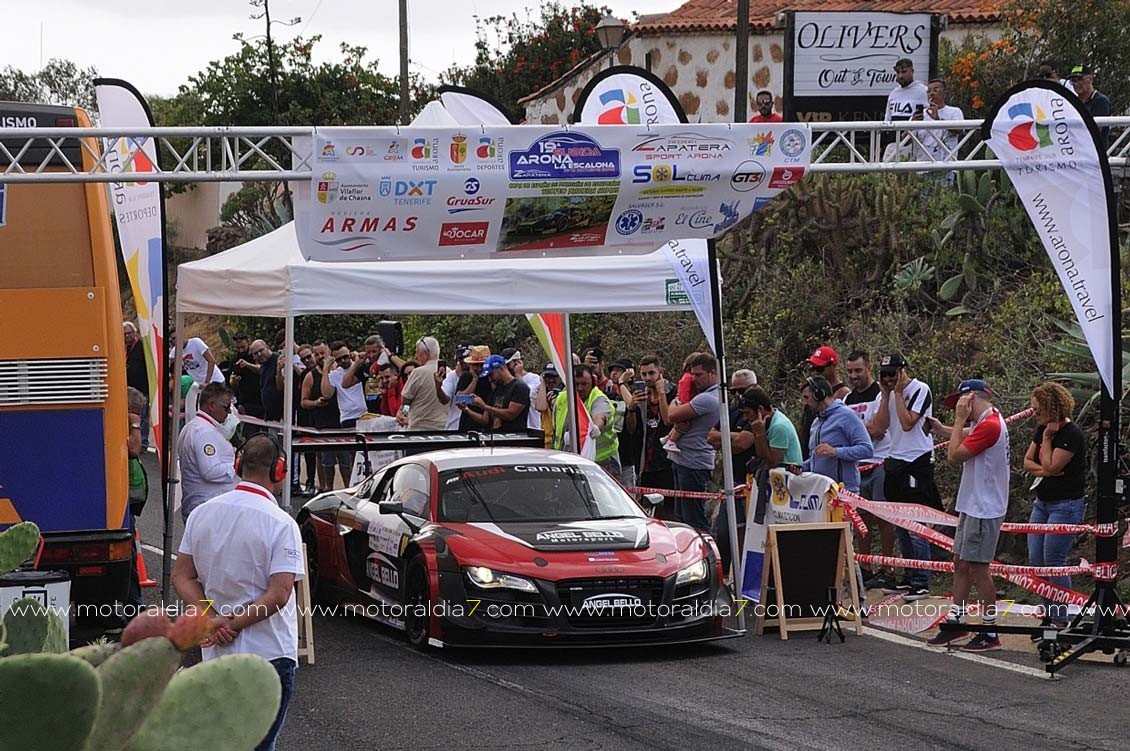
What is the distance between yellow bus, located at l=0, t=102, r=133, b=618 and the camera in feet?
31.9

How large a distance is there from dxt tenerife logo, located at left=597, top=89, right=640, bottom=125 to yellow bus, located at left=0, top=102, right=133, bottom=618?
3848mm

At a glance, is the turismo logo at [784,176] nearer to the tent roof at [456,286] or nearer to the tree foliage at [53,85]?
the tent roof at [456,286]

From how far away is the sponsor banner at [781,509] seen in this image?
11.6 metres

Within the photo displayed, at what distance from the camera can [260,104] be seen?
42469 mm

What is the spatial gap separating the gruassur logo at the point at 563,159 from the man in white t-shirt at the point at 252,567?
447 centimetres

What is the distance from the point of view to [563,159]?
10414mm

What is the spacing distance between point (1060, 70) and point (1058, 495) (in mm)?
12588

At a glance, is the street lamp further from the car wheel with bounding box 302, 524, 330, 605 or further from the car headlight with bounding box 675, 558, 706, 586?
the car headlight with bounding box 675, 558, 706, 586

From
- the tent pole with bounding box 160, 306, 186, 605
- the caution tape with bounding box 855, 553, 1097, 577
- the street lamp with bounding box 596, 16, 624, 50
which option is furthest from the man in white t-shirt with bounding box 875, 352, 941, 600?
the street lamp with bounding box 596, 16, 624, 50

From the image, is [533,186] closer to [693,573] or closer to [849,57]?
[693,573]

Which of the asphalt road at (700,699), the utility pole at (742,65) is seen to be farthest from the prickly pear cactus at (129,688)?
the utility pole at (742,65)

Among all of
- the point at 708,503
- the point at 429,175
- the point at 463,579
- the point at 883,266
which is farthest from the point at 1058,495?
the point at 883,266

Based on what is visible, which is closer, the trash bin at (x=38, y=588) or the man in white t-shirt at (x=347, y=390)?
the trash bin at (x=38, y=588)

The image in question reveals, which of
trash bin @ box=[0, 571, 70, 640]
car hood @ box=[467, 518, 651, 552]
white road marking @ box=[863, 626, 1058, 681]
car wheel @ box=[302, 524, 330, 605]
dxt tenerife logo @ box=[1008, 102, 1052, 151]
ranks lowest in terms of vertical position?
white road marking @ box=[863, 626, 1058, 681]
